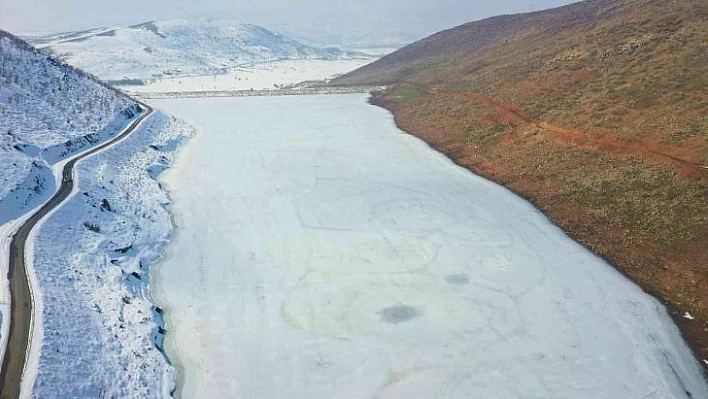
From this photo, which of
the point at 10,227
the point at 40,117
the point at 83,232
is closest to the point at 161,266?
the point at 83,232

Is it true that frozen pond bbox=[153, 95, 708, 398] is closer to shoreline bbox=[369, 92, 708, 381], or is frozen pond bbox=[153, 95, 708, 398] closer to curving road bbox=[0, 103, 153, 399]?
shoreline bbox=[369, 92, 708, 381]

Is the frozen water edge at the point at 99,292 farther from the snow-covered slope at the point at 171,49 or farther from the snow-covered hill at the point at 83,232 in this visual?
the snow-covered slope at the point at 171,49

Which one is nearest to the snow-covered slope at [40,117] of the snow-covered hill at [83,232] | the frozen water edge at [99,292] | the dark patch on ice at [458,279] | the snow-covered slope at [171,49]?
the snow-covered hill at [83,232]

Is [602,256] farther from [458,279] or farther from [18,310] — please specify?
[18,310]

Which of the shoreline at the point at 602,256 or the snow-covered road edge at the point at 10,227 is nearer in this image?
the snow-covered road edge at the point at 10,227

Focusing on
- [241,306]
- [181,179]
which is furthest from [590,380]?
[181,179]
